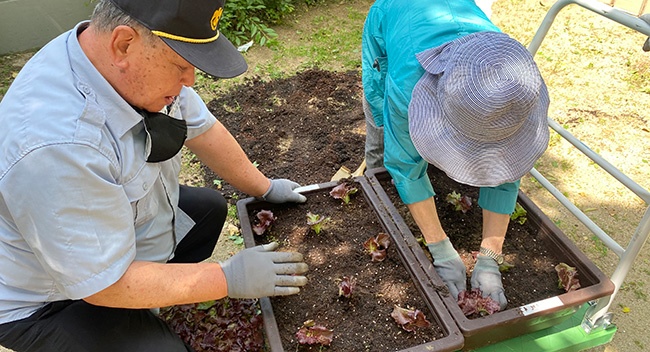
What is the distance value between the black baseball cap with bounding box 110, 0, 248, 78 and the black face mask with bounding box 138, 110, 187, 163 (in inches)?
12.7

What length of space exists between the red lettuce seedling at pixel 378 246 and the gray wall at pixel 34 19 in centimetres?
417

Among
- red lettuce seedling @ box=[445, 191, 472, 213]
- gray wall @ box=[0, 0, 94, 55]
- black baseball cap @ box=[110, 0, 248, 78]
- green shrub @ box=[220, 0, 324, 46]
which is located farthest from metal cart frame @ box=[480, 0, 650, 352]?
gray wall @ box=[0, 0, 94, 55]

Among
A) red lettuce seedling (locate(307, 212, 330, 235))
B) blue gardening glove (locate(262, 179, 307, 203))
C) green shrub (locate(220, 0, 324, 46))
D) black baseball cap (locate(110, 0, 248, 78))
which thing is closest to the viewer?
black baseball cap (locate(110, 0, 248, 78))

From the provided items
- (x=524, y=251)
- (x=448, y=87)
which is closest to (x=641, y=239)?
(x=524, y=251)

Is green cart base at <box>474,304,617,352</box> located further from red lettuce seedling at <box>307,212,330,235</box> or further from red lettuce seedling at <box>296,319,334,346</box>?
red lettuce seedling at <box>307,212,330,235</box>

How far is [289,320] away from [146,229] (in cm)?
64

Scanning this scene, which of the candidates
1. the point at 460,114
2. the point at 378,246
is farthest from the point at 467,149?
the point at 378,246

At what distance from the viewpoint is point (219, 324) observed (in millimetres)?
2164

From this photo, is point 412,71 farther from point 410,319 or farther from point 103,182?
point 103,182

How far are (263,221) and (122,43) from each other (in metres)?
1.12

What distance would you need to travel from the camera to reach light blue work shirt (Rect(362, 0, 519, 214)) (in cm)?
188

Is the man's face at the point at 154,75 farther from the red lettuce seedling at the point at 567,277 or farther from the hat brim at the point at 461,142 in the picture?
the red lettuce seedling at the point at 567,277

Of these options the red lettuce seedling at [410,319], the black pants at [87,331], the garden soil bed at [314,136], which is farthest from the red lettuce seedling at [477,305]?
the black pants at [87,331]

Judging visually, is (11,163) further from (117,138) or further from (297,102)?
(297,102)
